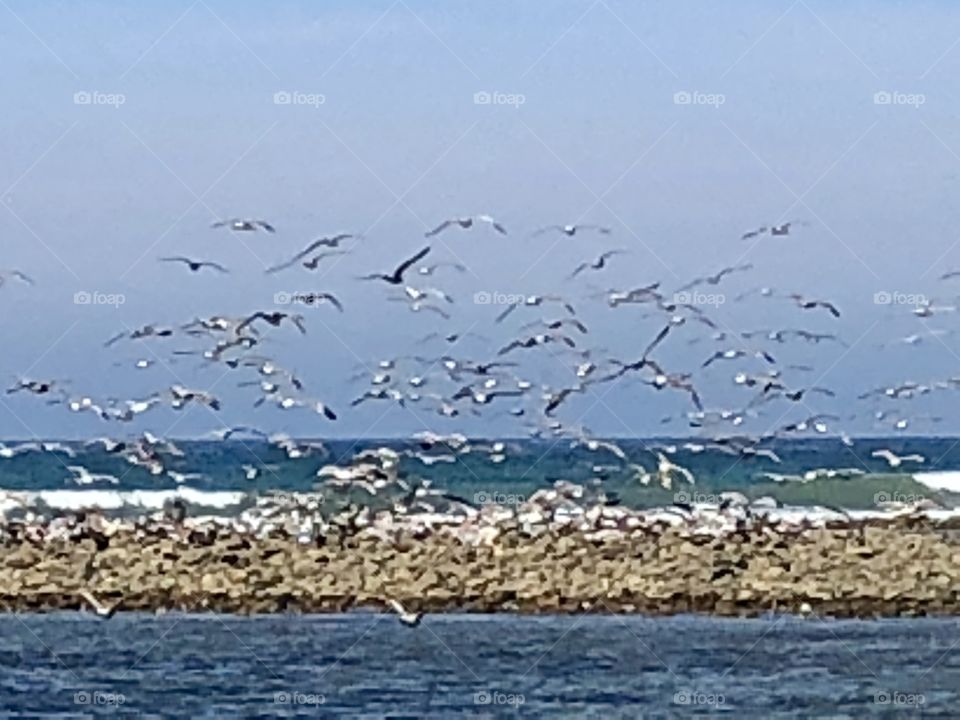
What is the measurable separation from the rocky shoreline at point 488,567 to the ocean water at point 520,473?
4310 millimetres

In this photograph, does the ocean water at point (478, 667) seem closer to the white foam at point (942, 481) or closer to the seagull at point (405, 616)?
the seagull at point (405, 616)

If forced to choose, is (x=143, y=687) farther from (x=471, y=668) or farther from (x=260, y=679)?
(x=471, y=668)

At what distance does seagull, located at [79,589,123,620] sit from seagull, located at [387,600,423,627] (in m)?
1.96

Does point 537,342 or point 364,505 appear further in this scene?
point 364,505

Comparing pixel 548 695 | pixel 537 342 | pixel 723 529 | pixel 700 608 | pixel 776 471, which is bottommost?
pixel 548 695

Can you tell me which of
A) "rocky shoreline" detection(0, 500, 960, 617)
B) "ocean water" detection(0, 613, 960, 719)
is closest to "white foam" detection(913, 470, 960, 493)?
"rocky shoreline" detection(0, 500, 960, 617)

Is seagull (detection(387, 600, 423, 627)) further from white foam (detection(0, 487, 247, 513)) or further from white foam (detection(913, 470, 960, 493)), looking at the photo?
white foam (detection(913, 470, 960, 493))

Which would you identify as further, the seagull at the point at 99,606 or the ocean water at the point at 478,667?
the seagull at the point at 99,606

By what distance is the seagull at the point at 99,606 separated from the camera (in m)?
15.2

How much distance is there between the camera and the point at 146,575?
16.1 m

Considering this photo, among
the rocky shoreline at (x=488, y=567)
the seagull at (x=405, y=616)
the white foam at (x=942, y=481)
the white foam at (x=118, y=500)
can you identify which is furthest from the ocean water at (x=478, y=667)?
the white foam at (x=942, y=481)

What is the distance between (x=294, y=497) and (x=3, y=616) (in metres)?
3.78

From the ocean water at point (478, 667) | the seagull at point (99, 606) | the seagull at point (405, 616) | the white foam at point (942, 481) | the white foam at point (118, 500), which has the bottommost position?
the ocean water at point (478, 667)

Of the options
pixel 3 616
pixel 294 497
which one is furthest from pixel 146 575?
pixel 294 497
